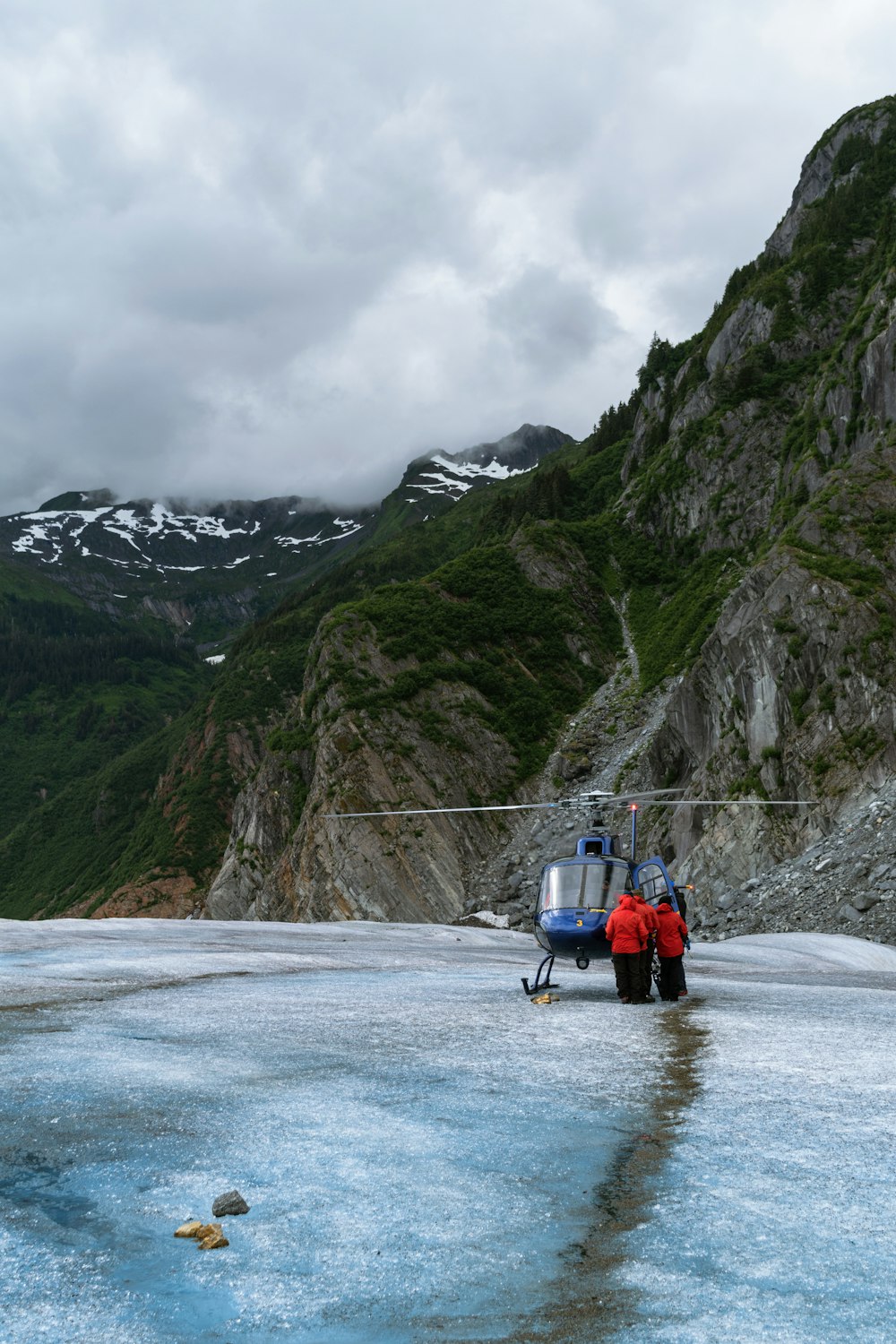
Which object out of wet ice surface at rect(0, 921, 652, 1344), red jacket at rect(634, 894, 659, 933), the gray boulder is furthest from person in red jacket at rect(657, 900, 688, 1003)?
the gray boulder

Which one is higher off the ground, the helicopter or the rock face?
the rock face

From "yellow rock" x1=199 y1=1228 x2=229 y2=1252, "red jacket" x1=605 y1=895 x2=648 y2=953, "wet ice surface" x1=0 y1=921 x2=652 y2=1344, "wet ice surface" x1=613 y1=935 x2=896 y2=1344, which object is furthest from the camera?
"red jacket" x1=605 y1=895 x2=648 y2=953

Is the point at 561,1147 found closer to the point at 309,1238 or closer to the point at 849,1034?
the point at 309,1238

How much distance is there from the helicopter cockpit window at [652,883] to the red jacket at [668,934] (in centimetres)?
135

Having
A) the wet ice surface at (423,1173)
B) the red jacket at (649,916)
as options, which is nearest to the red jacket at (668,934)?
the red jacket at (649,916)

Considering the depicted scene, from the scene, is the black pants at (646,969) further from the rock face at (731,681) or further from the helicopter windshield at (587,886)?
the rock face at (731,681)

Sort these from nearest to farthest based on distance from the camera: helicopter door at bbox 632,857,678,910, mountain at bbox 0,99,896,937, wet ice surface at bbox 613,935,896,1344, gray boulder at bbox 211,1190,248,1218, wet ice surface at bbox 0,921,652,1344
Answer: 1. wet ice surface at bbox 613,935,896,1344
2. wet ice surface at bbox 0,921,652,1344
3. gray boulder at bbox 211,1190,248,1218
4. helicopter door at bbox 632,857,678,910
5. mountain at bbox 0,99,896,937

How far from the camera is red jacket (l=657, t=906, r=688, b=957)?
14.8 metres

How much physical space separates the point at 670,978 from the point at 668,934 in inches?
29.0

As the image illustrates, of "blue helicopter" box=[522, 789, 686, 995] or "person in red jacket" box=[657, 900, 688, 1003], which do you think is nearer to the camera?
"person in red jacket" box=[657, 900, 688, 1003]

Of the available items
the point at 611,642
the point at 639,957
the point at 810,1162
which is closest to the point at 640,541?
the point at 611,642

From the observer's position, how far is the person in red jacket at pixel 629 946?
14492 millimetres

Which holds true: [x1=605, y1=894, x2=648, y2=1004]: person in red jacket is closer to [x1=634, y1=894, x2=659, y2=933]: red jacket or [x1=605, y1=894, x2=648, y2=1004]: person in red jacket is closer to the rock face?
[x1=634, y1=894, x2=659, y2=933]: red jacket

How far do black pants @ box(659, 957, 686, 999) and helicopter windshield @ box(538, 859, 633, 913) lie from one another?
1.78m
